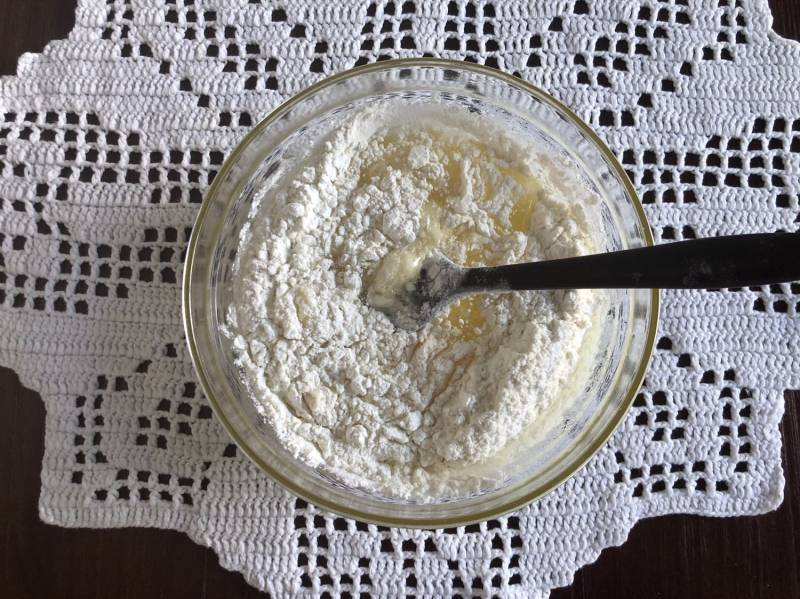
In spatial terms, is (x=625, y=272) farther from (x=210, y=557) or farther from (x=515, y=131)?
(x=210, y=557)

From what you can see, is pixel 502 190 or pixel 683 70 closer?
pixel 502 190

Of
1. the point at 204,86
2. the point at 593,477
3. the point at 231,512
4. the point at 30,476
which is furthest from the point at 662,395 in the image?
the point at 30,476

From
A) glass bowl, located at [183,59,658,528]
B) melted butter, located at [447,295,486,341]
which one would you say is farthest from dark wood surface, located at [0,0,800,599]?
melted butter, located at [447,295,486,341]

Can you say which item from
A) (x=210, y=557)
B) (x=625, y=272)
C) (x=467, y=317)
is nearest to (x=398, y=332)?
(x=467, y=317)

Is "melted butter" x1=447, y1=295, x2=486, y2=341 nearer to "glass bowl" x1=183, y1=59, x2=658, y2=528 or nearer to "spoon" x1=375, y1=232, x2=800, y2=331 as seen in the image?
"spoon" x1=375, y1=232, x2=800, y2=331

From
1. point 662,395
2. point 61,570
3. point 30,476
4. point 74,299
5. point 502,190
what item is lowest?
point 61,570

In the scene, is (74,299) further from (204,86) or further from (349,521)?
(349,521)

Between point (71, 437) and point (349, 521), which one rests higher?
point (71, 437)
